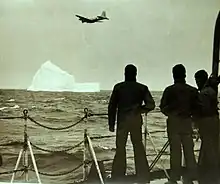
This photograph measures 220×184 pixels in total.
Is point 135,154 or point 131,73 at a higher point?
point 131,73

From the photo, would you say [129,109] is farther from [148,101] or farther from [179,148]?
[179,148]

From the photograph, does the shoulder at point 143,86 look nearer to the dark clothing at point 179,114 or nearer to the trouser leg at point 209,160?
the dark clothing at point 179,114

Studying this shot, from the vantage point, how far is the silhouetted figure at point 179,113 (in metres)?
1.77

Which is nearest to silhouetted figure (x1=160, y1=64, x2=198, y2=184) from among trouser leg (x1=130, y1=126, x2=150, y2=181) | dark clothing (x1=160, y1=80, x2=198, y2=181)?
dark clothing (x1=160, y1=80, x2=198, y2=181)

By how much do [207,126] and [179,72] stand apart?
253 mm

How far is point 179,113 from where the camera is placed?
1.78 meters

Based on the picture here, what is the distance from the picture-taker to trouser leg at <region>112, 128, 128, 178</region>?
5.90 feet

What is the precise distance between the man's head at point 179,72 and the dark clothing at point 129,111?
0.13m

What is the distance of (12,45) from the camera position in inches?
73.3

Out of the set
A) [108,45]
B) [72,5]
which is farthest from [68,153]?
[72,5]

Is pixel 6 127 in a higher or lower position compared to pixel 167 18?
lower

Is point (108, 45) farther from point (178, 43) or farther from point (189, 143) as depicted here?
point (189, 143)

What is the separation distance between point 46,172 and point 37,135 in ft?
0.53

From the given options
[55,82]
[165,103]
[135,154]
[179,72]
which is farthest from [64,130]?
[179,72]
